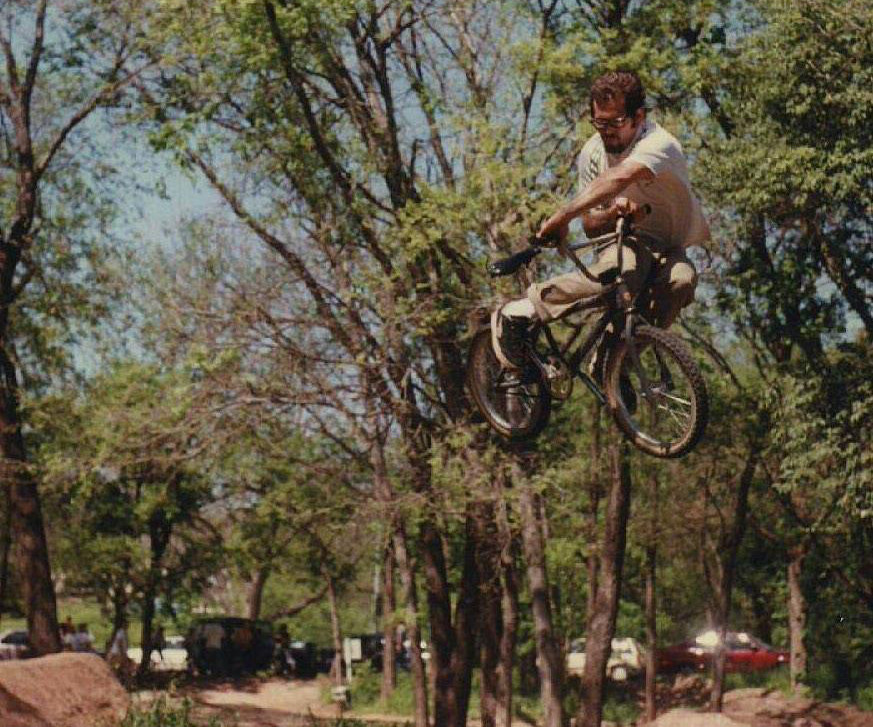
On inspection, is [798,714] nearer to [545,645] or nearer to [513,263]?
[545,645]

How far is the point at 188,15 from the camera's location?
77.5 feet

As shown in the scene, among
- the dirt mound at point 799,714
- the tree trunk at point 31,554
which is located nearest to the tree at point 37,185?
the tree trunk at point 31,554

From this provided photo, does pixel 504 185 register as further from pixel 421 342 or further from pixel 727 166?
pixel 421 342

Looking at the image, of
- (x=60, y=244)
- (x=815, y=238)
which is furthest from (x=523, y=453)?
(x=60, y=244)

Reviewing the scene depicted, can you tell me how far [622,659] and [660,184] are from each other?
52339mm

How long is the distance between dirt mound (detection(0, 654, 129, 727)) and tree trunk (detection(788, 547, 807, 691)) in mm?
24582

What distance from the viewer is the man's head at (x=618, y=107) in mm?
7535

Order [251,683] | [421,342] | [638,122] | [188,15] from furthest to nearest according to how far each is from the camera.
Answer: [251,683]
[421,342]
[188,15]
[638,122]

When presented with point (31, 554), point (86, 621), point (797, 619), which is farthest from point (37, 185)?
point (86, 621)

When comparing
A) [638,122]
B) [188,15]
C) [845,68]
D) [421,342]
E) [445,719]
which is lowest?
[445,719]

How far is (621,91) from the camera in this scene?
7520 mm

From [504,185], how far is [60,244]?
1368 cm

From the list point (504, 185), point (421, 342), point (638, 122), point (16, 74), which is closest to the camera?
point (638, 122)

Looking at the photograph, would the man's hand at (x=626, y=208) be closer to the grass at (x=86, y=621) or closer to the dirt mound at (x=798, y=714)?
the dirt mound at (x=798, y=714)
